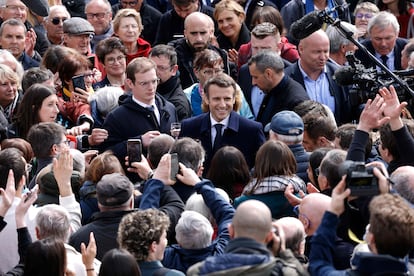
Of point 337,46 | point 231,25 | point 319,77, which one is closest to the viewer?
point 319,77

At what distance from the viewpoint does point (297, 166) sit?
8.51 metres

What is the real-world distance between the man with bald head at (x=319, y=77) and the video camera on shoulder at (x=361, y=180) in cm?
447

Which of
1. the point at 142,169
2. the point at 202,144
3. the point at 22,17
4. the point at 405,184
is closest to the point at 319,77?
the point at 202,144

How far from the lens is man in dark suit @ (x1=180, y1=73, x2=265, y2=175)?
9594 millimetres

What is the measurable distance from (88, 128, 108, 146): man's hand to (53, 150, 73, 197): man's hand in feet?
6.04

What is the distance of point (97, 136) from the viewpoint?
9.93 metres

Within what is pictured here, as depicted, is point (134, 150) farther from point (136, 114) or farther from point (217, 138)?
point (136, 114)

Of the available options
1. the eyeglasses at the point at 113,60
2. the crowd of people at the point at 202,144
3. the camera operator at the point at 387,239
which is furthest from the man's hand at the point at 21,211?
the eyeglasses at the point at 113,60

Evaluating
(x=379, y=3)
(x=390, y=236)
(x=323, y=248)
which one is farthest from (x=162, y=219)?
Answer: (x=379, y=3)

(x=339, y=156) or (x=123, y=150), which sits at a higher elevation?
(x=339, y=156)

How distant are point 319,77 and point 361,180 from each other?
15.5ft

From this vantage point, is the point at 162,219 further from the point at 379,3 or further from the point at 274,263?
the point at 379,3

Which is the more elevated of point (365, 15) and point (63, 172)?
point (365, 15)

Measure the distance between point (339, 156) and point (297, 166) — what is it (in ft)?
3.11
